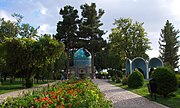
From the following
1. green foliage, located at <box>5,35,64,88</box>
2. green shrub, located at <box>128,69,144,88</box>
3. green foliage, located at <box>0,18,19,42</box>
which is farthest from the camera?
green foliage, located at <box>0,18,19,42</box>

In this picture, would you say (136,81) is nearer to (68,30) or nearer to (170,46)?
(68,30)

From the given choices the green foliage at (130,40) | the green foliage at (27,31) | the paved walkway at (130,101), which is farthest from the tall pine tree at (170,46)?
the paved walkway at (130,101)

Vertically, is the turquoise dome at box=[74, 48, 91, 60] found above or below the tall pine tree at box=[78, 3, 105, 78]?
below

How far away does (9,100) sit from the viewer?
4668 mm

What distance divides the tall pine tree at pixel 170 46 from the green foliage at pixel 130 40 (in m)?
14.4

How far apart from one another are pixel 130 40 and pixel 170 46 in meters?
17.6

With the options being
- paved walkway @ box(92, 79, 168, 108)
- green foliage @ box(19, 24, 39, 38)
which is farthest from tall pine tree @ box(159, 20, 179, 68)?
paved walkway @ box(92, 79, 168, 108)

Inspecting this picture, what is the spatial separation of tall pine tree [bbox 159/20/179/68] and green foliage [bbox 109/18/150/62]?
568 inches

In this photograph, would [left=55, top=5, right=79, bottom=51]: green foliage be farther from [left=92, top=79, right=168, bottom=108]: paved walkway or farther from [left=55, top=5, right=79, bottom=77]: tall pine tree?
[left=92, top=79, right=168, bottom=108]: paved walkway

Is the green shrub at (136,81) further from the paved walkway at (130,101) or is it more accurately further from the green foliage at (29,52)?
the green foliage at (29,52)

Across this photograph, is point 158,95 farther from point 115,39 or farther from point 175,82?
point 115,39

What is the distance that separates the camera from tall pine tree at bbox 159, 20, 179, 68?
67938 mm

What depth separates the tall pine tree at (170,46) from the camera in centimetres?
6794

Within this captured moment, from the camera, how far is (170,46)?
68125mm
